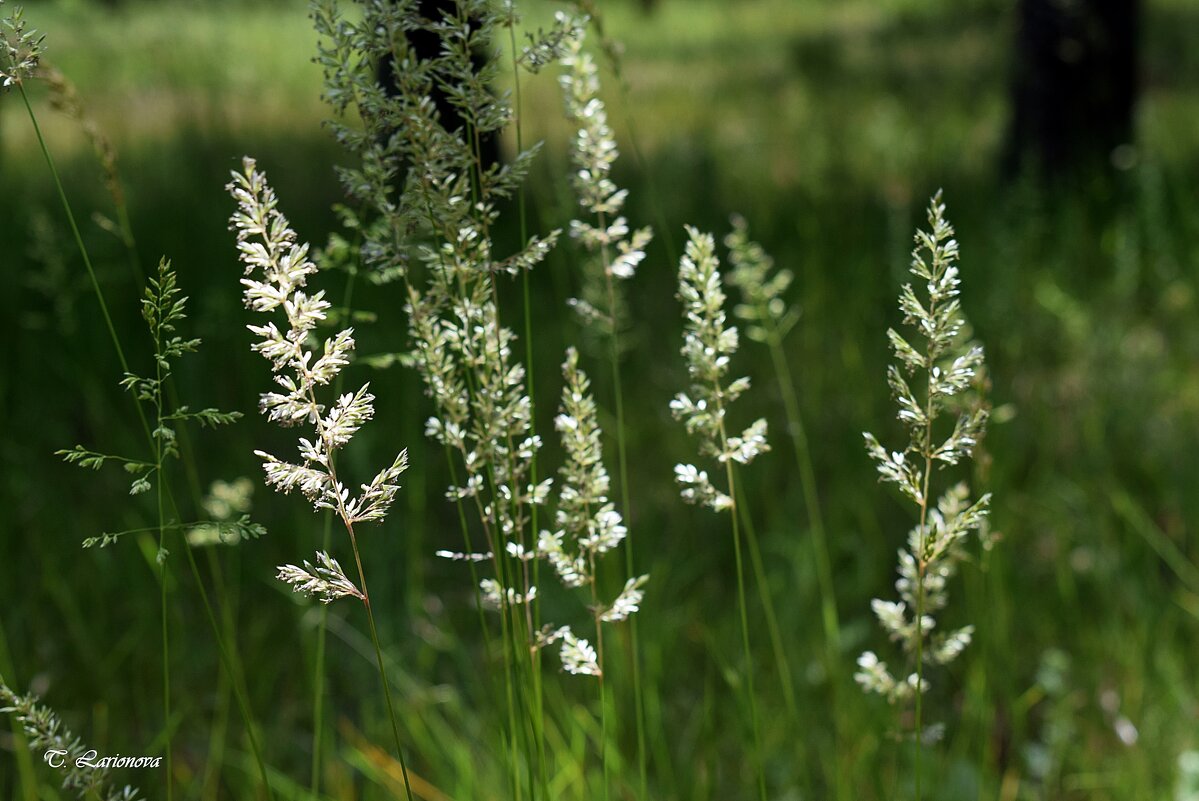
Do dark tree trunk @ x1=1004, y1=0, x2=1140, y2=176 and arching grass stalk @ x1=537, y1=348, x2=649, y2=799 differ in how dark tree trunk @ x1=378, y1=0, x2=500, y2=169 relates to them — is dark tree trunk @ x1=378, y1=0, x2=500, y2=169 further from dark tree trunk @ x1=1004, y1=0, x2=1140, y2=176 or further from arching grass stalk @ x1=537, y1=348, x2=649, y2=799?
dark tree trunk @ x1=1004, y1=0, x2=1140, y2=176

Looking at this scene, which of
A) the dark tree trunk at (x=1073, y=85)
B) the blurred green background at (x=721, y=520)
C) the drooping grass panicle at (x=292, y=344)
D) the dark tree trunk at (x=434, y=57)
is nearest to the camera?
the drooping grass panicle at (x=292, y=344)

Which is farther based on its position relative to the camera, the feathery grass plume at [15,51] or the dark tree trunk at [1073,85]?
the dark tree trunk at [1073,85]

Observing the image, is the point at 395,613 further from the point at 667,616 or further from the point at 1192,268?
the point at 1192,268

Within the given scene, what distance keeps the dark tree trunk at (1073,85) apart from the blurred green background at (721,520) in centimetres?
20

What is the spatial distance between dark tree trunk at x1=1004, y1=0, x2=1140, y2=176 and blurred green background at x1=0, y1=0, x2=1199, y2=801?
197mm

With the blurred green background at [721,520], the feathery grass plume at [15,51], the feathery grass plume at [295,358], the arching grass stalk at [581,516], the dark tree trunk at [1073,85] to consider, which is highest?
the feathery grass plume at [15,51]

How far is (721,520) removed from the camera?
9.22 ft

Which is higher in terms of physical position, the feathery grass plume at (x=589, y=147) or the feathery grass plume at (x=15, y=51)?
the feathery grass plume at (x=15, y=51)

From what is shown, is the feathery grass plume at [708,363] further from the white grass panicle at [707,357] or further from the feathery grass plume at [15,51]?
the feathery grass plume at [15,51]

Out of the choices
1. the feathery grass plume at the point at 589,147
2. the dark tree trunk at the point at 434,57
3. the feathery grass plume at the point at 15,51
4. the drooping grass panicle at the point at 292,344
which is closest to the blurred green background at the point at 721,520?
the feathery grass plume at the point at 589,147

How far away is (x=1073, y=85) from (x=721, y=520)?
3.33 metres

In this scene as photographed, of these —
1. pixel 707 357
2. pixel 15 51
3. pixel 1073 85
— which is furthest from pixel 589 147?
pixel 1073 85

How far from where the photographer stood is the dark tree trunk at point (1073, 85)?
16.2 feet

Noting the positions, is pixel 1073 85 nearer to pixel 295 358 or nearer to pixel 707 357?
pixel 707 357
